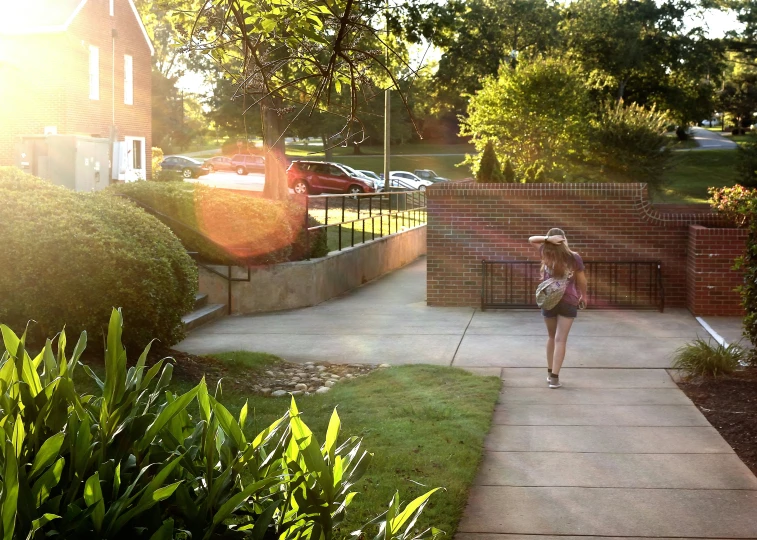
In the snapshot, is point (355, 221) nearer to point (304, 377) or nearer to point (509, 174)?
point (509, 174)

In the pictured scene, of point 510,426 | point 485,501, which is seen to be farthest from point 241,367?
point 485,501

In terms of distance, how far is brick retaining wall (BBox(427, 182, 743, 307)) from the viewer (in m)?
15.7

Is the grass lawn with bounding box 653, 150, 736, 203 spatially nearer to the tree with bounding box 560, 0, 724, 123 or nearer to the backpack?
the tree with bounding box 560, 0, 724, 123

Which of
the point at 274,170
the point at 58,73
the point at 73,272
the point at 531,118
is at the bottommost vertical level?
the point at 73,272

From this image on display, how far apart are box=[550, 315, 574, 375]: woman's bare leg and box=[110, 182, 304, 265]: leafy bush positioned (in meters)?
6.39

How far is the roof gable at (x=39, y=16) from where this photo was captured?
31.2m

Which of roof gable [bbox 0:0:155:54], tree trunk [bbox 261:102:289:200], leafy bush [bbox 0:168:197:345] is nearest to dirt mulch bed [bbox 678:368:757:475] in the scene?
leafy bush [bbox 0:168:197:345]

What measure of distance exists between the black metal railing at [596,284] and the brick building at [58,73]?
16123 mm

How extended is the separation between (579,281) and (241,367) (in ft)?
11.8

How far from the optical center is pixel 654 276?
1566cm

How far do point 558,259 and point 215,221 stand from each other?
6675 millimetres

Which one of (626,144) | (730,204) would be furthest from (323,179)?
(730,204)

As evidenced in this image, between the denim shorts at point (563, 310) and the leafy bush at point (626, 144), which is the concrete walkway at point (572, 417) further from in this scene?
the leafy bush at point (626, 144)

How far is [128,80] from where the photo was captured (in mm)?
35938
